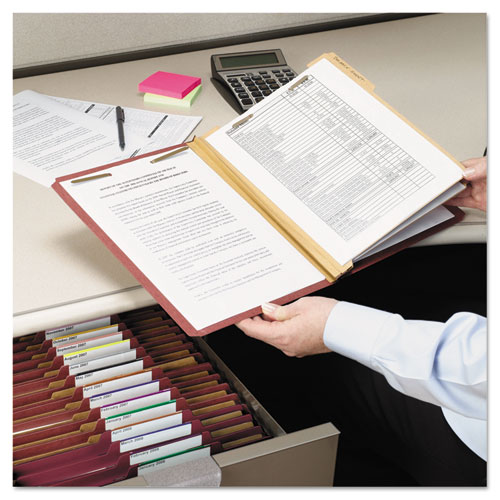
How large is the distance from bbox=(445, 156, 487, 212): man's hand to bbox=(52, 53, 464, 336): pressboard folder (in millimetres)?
18

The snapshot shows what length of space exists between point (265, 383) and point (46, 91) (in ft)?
2.43

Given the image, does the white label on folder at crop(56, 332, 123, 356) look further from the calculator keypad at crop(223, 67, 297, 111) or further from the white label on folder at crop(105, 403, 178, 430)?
the calculator keypad at crop(223, 67, 297, 111)

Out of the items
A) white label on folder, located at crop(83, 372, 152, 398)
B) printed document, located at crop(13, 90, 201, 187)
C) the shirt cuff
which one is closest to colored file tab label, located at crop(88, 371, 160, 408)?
white label on folder, located at crop(83, 372, 152, 398)

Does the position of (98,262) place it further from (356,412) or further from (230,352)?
(230,352)

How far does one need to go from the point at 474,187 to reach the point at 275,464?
48 centimetres

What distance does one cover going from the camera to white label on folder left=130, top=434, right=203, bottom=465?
0.78 meters

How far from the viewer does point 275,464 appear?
796mm

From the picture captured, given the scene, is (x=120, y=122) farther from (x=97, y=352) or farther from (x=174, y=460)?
(x=174, y=460)

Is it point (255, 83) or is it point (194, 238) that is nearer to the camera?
point (194, 238)

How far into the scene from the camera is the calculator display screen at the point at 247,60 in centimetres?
127

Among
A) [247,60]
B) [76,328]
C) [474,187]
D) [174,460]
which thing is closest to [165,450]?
[174,460]

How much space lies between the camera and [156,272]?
78 centimetres

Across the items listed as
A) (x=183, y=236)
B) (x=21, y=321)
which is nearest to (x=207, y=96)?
(x=183, y=236)

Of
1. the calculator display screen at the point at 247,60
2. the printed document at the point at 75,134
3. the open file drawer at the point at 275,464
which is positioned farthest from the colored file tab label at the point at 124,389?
the calculator display screen at the point at 247,60
